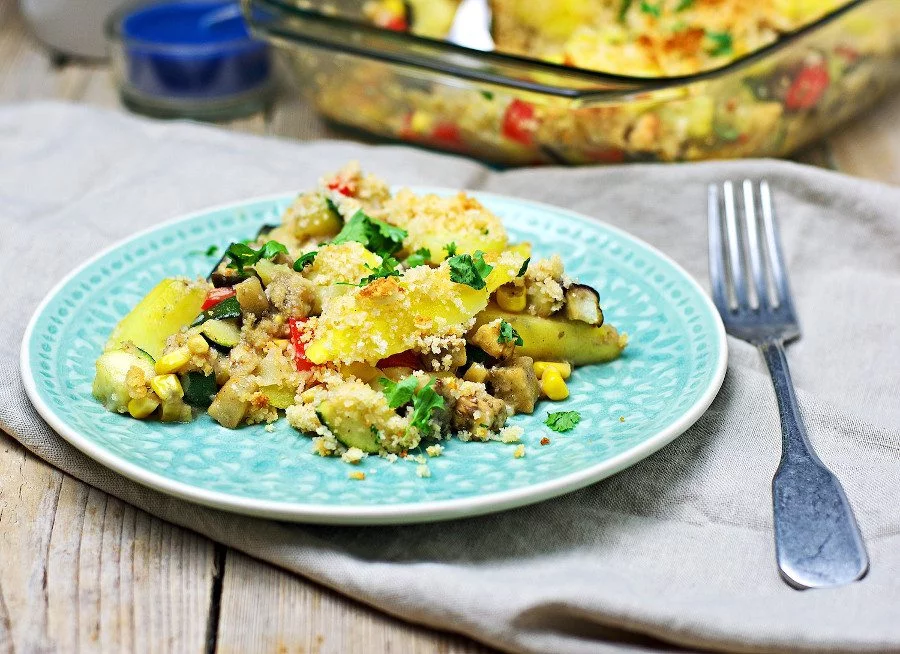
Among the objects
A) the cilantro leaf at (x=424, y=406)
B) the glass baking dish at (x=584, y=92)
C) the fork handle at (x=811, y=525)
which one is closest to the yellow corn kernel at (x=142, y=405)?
the cilantro leaf at (x=424, y=406)

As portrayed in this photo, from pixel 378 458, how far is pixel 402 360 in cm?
25

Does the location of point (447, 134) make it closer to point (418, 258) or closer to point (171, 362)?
point (418, 258)

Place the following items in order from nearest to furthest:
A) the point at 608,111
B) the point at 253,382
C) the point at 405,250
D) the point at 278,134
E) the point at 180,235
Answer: the point at 253,382, the point at 405,250, the point at 180,235, the point at 608,111, the point at 278,134

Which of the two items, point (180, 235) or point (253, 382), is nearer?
point (253, 382)

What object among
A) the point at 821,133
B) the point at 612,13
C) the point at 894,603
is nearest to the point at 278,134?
the point at 612,13

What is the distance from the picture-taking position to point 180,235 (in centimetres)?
274

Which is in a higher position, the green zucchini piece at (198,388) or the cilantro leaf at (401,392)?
the cilantro leaf at (401,392)

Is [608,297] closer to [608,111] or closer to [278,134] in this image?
[608,111]

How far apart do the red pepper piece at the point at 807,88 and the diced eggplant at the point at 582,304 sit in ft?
5.55

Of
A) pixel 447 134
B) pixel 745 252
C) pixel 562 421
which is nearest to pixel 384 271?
pixel 562 421

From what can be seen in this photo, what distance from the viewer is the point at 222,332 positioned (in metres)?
2.21

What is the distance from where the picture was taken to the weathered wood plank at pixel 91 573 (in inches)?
68.2

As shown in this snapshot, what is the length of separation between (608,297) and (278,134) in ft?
7.20

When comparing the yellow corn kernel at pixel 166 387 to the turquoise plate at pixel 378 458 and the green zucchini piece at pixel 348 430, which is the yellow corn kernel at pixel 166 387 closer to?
the turquoise plate at pixel 378 458
